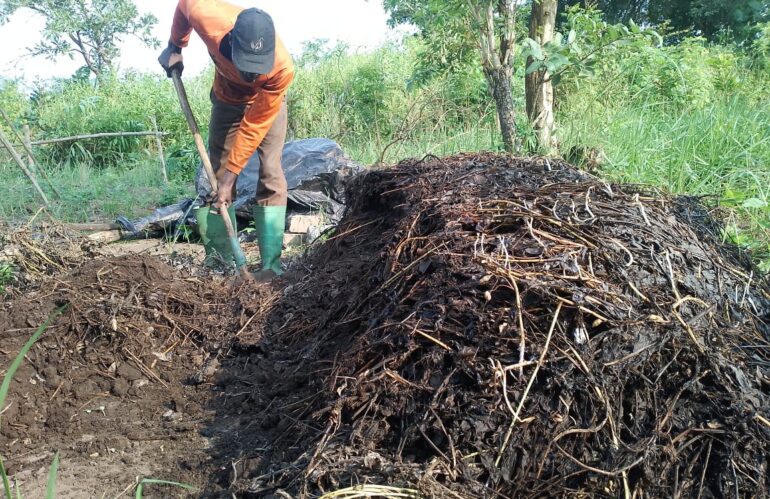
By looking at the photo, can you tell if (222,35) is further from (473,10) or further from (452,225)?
(452,225)

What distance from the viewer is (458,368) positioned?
1.99 metres

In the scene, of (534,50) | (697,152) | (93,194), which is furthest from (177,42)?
(697,152)

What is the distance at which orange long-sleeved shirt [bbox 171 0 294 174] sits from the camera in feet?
14.0

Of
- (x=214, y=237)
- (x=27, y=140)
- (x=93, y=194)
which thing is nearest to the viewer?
(x=214, y=237)

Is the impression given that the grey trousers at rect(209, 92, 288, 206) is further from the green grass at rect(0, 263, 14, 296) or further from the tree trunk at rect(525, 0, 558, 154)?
the tree trunk at rect(525, 0, 558, 154)

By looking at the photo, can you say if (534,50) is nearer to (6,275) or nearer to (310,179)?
(310,179)

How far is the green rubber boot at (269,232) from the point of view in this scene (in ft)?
15.4

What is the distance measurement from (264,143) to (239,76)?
556mm

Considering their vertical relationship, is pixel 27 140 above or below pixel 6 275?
above

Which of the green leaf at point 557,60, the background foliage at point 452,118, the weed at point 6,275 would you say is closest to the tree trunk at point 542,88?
the background foliage at point 452,118

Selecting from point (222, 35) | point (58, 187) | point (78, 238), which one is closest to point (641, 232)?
point (222, 35)

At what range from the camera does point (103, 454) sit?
8.13ft

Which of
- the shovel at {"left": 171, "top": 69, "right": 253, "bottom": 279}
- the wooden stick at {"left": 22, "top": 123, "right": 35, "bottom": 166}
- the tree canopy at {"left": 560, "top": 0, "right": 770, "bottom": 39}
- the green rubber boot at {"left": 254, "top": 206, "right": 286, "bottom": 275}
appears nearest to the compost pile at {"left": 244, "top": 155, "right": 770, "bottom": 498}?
the shovel at {"left": 171, "top": 69, "right": 253, "bottom": 279}

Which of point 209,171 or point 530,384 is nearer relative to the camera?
point 530,384
